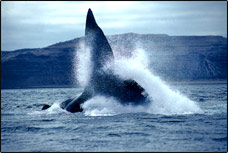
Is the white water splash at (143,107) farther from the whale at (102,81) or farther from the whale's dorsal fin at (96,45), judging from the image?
the whale's dorsal fin at (96,45)

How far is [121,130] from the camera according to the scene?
56.9 ft

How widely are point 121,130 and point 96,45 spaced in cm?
894

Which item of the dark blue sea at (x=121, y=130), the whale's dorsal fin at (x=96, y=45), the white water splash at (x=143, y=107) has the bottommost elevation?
the dark blue sea at (x=121, y=130)

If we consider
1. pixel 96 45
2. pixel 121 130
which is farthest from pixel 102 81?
pixel 121 130

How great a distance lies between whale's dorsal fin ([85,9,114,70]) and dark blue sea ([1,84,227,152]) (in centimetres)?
259

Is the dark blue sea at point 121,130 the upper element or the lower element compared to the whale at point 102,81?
lower

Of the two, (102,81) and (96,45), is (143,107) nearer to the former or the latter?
(102,81)

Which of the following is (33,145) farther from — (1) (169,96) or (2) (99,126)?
(1) (169,96)

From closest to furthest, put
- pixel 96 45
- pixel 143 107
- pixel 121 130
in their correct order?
pixel 121 130 < pixel 143 107 < pixel 96 45

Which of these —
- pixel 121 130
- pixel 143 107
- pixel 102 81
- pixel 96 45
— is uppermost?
pixel 96 45

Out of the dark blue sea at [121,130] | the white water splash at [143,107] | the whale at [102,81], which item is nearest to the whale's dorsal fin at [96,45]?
the whale at [102,81]

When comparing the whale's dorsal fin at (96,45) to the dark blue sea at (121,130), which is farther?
the whale's dorsal fin at (96,45)

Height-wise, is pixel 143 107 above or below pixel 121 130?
above

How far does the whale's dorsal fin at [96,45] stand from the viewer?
2459 cm
